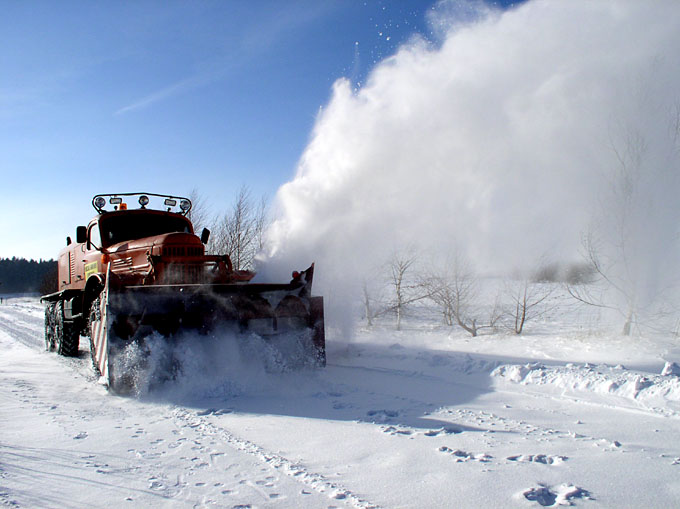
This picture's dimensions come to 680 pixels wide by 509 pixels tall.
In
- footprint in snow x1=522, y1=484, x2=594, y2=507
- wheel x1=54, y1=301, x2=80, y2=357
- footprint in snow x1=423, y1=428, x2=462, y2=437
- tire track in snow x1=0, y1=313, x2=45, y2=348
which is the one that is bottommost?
tire track in snow x1=0, y1=313, x2=45, y2=348

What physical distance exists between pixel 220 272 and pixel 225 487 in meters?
4.90

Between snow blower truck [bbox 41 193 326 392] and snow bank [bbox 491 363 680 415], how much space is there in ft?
9.62

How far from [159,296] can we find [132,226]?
320 cm

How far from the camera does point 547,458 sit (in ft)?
12.4

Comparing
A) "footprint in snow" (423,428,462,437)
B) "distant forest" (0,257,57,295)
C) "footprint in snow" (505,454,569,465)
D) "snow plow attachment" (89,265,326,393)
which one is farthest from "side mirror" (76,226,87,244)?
"distant forest" (0,257,57,295)

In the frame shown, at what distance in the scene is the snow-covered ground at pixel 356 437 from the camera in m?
3.26

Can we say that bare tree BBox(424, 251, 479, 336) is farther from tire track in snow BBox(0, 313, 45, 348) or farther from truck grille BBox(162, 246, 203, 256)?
tire track in snow BBox(0, 313, 45, 348)

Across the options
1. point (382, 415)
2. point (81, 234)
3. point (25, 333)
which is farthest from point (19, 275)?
point (382, 415)

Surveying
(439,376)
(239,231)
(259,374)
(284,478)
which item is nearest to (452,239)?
(439,376)

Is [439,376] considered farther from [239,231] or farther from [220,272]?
[239,231]

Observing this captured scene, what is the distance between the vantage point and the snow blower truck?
21.3 ft

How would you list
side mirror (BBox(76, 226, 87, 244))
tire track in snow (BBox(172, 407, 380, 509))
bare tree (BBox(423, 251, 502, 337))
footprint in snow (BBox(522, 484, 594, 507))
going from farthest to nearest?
1. bare tree (BBox(423, 251, 502, 337))
2. side mirror (BBox(76, 226, 87, 244))
3. tire track in snow (BBox(172, 407, 380, 509))
4. footprint in snow (BBox(522, 484, 594, 507))

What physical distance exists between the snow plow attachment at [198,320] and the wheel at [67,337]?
328 centimetres

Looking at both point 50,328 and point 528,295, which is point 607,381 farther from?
point 50,328
